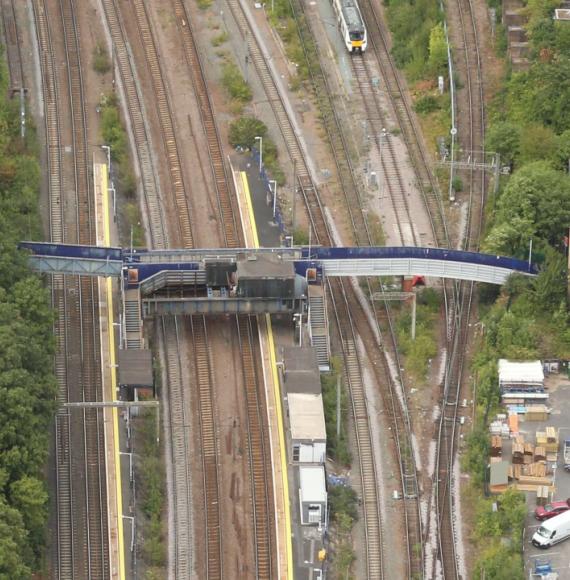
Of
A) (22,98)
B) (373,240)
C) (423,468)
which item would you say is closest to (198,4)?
(22,98)

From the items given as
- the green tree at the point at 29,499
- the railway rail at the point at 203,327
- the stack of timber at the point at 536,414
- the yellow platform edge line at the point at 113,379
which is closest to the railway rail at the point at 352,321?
the railway rail at the point at 203,327

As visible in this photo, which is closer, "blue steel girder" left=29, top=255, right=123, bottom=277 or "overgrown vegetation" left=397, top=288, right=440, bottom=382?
"overgrown vegetation" left=397, top=288, right=440, bottom=382

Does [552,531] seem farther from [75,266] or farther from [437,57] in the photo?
[437,57]

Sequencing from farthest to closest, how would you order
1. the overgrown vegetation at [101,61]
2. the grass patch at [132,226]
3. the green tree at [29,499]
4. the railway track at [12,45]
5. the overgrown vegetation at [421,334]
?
1. the overgrown vegetation at [101,61]
2. the railway track at [12,45]
3. the grass patch at [132,226]
4. the overgrown vegetation at [421,334]
5. the green tree at [29,499]

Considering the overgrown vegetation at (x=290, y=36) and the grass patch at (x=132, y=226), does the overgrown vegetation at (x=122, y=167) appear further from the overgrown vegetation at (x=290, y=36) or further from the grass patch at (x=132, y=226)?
the overgrown vegetation at (x=290, y=36)

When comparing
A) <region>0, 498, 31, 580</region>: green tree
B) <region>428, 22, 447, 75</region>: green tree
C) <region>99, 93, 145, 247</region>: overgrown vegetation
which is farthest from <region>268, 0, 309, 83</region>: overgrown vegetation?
<region>0, 498, 31, 580</region>: green tree

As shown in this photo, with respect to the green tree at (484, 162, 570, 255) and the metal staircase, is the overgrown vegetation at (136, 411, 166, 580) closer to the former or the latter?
the metal staircase

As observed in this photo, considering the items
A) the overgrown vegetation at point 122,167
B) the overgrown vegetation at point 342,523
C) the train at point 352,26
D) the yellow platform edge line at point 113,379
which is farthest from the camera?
the train at point 352,26
